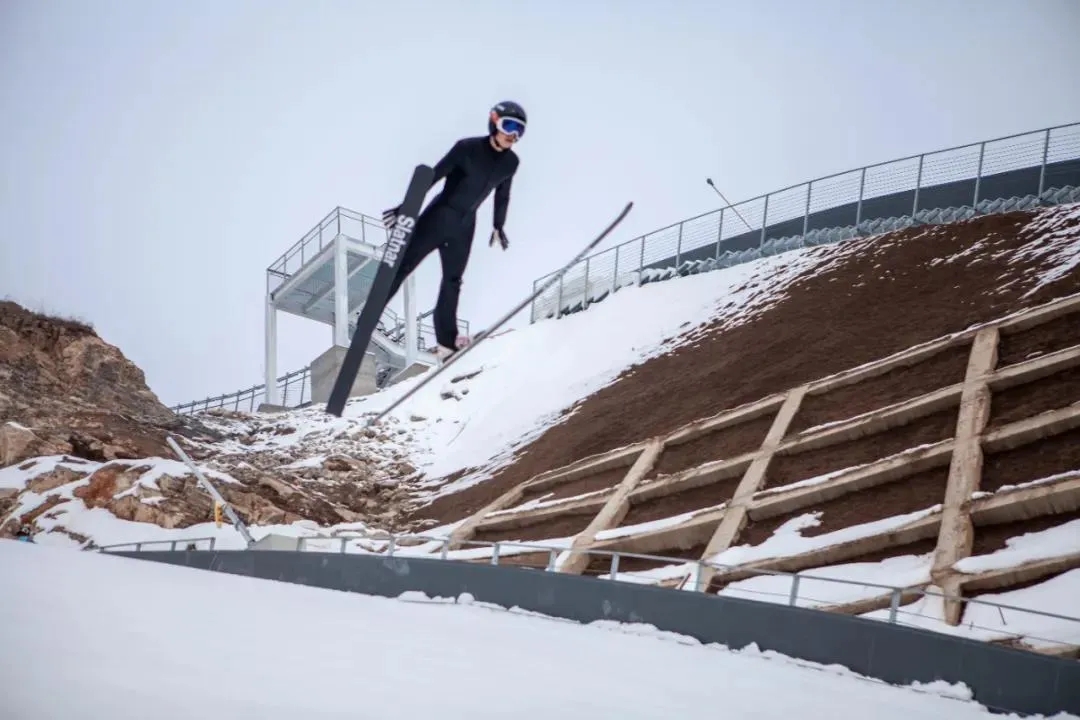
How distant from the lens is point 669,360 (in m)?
29.3

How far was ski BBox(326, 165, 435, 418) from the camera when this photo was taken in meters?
14.8

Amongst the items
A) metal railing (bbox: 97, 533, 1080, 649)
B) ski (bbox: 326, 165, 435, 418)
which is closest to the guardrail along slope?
metal railing (bbox: 97, 533, 1080, 649)

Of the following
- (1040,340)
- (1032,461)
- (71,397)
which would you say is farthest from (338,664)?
(71,397)

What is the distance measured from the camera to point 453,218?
15102 millimetres

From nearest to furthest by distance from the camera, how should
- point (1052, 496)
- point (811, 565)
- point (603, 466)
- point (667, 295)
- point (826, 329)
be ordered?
point (1052, 496), point (811, 565), point (603, 466), point (826, 329), point (667, 295)

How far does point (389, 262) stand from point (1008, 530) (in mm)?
9213

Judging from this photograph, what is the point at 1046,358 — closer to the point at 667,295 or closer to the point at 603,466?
the point at 603,466

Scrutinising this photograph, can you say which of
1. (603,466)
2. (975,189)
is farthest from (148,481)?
(975,189)

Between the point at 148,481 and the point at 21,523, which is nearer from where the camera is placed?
the point at 21,523

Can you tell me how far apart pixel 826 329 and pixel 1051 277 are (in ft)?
16.3

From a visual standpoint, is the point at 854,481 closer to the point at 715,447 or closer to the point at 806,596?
the point at 806,596

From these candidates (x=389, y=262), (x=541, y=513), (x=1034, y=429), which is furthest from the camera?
(x=541, y=513)

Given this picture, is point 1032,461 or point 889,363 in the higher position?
point 889,363

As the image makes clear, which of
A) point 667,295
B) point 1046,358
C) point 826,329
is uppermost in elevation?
point 667,295
